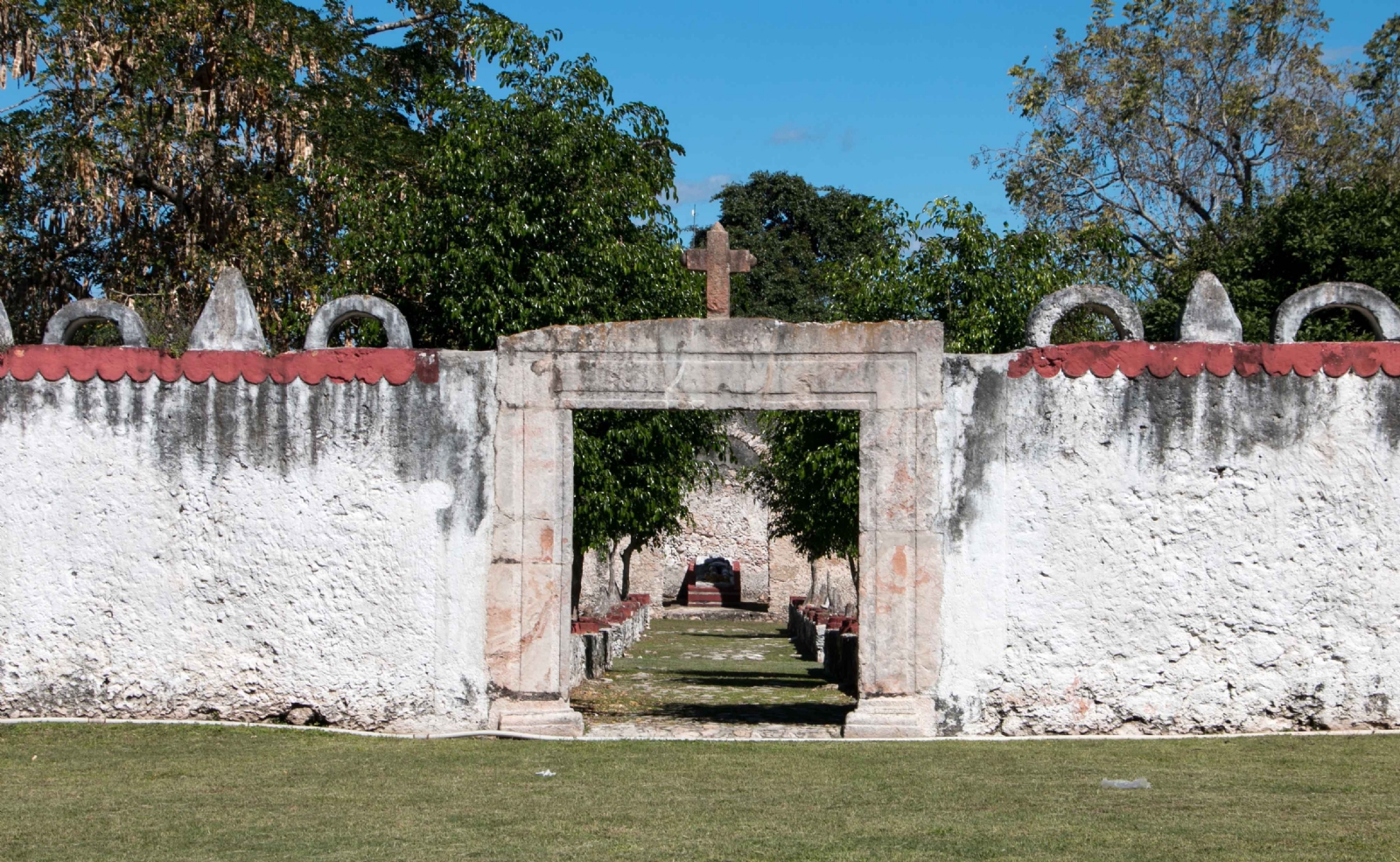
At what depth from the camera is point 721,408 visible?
816 cm

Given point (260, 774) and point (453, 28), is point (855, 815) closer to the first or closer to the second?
point (260, 774)

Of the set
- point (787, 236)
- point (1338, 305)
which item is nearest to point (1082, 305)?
point (1338, 305)

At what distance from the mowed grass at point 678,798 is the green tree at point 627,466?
492cm

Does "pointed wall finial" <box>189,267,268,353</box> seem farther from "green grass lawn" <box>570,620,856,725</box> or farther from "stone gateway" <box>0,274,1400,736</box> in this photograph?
"green grass lawn" <box>570,620,856,725</box>

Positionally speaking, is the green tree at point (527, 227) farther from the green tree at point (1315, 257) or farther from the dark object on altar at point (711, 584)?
the dark object on altar at point (711, 584)

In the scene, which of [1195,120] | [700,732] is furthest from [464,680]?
[1195,120]

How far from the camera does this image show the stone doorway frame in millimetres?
8117

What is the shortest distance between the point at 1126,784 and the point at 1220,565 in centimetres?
192

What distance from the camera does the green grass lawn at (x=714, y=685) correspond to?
393 inches

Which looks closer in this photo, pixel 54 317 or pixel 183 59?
pixel 54 317

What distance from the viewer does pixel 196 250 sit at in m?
18.4

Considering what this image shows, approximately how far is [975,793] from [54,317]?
228 inches

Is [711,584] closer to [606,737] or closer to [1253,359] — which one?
[606,737]

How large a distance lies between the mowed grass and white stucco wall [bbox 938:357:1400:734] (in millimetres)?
304
